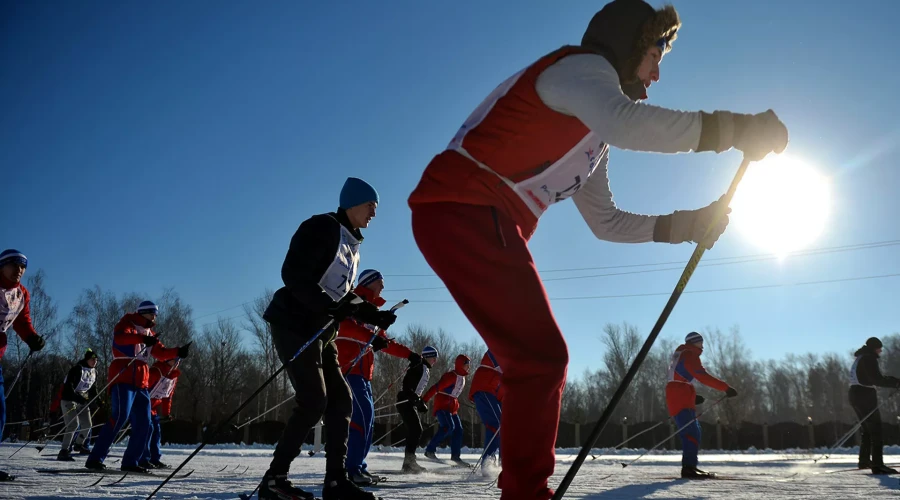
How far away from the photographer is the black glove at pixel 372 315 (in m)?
3.55

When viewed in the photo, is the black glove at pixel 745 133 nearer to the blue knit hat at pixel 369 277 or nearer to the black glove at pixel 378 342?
the black glove at pixel 378 342

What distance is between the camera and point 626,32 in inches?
79.9

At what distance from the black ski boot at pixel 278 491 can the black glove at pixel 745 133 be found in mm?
2993

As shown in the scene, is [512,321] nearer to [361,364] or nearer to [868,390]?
[361,364]

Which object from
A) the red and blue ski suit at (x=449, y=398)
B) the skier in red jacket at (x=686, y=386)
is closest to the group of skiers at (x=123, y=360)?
the red and blue ski suit at (x=449, y=398)

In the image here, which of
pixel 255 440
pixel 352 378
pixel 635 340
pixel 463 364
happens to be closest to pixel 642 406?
pixel 635 340

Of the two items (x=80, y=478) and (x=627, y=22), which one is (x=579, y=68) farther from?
(x=80, y=478)

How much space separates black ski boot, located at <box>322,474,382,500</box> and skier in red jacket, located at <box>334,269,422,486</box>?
2.22 meters

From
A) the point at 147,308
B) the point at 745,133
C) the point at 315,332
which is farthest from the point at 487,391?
the point at 745,133

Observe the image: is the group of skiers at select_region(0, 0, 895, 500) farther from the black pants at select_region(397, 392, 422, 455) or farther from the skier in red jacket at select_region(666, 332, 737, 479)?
the black pants at select_region(397, 392, 422, 455)

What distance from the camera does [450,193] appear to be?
71.9 inches

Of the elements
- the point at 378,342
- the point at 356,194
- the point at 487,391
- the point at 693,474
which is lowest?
the point at 693,474

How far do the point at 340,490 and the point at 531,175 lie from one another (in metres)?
2.66

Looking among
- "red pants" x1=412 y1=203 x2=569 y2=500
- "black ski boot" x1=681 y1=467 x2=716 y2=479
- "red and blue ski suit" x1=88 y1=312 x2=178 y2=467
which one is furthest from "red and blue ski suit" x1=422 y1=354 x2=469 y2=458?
"red pants" x1=412 y1=203 x2=569 y2=500
